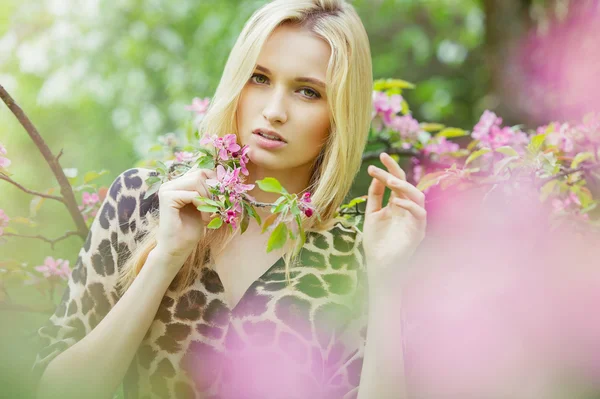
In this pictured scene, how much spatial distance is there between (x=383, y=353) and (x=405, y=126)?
43.7 inches

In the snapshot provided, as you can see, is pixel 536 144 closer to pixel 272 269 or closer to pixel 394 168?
pixel 394 168

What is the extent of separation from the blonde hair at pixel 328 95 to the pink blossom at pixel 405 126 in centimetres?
64

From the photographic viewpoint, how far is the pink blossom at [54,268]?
74.3 inches

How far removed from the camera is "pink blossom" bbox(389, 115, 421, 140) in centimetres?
239

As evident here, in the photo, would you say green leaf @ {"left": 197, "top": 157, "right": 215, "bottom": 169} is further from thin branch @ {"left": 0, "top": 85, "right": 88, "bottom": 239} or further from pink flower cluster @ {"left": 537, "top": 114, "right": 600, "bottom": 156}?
pink flower cluster @ {"left": 537, "top": 114, "right": 600, "bottom": 156}

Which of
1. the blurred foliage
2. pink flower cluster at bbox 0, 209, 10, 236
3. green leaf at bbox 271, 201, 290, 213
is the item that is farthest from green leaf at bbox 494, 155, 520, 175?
the blurred foliage

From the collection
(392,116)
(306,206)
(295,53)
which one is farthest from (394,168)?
(392,116)

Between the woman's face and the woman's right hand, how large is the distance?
9.3 inches

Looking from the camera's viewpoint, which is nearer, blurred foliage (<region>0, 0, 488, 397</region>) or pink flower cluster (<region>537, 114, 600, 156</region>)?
pink flower cluster (<region>537, 114, 600, 156</region>)

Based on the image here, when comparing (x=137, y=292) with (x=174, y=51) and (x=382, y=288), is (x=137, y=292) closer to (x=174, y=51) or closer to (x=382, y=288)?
(x=382, y=288)

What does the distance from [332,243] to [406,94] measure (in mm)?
4935

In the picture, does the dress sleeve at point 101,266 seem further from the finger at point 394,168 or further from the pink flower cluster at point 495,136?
the pink flower cluster at point 495,136

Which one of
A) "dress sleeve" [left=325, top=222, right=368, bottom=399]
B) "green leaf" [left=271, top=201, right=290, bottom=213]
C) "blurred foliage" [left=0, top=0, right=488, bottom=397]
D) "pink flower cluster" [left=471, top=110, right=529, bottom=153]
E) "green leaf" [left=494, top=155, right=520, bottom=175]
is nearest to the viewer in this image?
"green leaf" [left=271, top=201, right=290, bottom=213]

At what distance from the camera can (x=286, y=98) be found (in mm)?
1580
